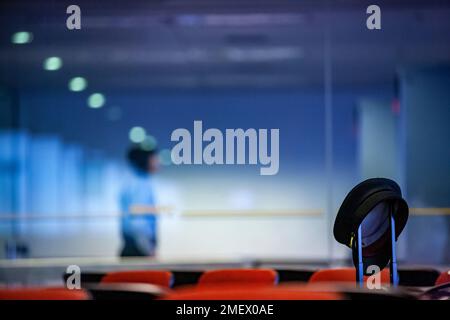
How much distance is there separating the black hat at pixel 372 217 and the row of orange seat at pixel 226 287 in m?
0.20

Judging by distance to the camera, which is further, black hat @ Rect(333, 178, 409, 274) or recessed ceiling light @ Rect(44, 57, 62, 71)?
recessed ceiling light @ Rect(44, 57, 62, 71)

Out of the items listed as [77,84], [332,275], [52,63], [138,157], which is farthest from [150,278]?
[77,84]

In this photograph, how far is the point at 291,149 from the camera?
715 centimetres

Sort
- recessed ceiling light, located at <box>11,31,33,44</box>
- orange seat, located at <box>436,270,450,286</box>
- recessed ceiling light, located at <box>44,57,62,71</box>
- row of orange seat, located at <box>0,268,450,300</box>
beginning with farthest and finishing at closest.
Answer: recessed ceiling light, located at <box>44,57,62,71</box>
recessed ceiling light, located at <box>11,31,33,44</box>
orange seat, located at <box>436,270,450,286</box>
row of orange seat, located at <box>0,268,450,300</box>

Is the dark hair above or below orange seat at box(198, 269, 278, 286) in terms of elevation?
above

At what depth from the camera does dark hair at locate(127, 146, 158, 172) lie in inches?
281

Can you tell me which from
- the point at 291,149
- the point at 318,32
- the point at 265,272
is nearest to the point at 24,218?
the point at 291,149

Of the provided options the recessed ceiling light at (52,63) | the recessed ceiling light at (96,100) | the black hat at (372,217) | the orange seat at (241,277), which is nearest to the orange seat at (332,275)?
the orange seat at (241,277)


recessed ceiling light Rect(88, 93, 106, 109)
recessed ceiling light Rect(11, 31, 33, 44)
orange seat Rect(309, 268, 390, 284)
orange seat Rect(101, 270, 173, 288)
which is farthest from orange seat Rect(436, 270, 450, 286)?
recessed ceiling light Rect(11, 31, 33, 44)

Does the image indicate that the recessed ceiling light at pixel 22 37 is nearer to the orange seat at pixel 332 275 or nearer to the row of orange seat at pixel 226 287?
the row of orange seat at pixel 226 287

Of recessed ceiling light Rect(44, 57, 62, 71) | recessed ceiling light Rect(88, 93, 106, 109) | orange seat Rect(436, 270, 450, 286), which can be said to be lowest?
orange seat Rect(436, 270, 450, 286)

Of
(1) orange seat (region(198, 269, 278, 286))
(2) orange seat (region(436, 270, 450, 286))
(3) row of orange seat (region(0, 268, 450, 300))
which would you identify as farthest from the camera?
(1) orange seat (region(198, 269, 278, 286))

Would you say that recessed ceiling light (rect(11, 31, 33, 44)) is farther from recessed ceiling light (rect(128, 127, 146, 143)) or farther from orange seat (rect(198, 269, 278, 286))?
orange seat (rect(198, 269, 278, 286))

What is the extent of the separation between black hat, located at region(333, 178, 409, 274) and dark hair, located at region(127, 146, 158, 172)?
4474 millimetres
